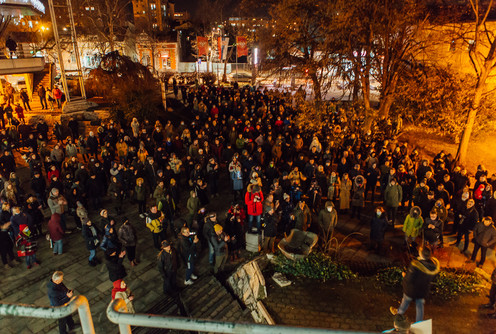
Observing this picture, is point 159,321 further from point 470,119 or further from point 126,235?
point 470,119

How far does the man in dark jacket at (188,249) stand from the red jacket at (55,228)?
3.63 m

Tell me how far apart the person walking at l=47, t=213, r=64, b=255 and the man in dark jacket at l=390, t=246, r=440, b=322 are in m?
8.46

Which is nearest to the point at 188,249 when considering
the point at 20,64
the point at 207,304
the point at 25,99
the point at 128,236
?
the point at 207,304

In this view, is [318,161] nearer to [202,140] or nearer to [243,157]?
[243,157]

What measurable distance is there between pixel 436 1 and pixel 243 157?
13.8 metres

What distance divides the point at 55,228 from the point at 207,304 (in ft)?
15.4

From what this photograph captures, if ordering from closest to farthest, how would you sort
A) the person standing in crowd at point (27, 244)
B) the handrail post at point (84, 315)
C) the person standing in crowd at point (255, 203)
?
1. the handrail post at point (84, 315)
2. the person standing in crowd at point (27, 244)
3. the person standing in crowd at point (255, 203)

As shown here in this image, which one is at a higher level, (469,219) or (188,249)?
(469,219)

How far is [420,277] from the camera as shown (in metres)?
6.01

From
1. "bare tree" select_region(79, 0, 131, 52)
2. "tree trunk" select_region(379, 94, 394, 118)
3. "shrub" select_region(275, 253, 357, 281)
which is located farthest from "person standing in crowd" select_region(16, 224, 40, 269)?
"bare tree" select_region(79, 0, 131, 52)

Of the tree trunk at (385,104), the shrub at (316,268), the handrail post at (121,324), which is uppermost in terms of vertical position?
the handrail post at (121,324)

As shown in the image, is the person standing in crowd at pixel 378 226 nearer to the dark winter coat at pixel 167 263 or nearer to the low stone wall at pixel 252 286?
the low stone wall at pixel 252 286

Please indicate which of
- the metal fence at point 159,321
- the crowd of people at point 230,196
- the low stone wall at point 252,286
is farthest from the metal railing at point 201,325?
the low stone wall at point 252,286

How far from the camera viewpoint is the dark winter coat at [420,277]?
589cm
